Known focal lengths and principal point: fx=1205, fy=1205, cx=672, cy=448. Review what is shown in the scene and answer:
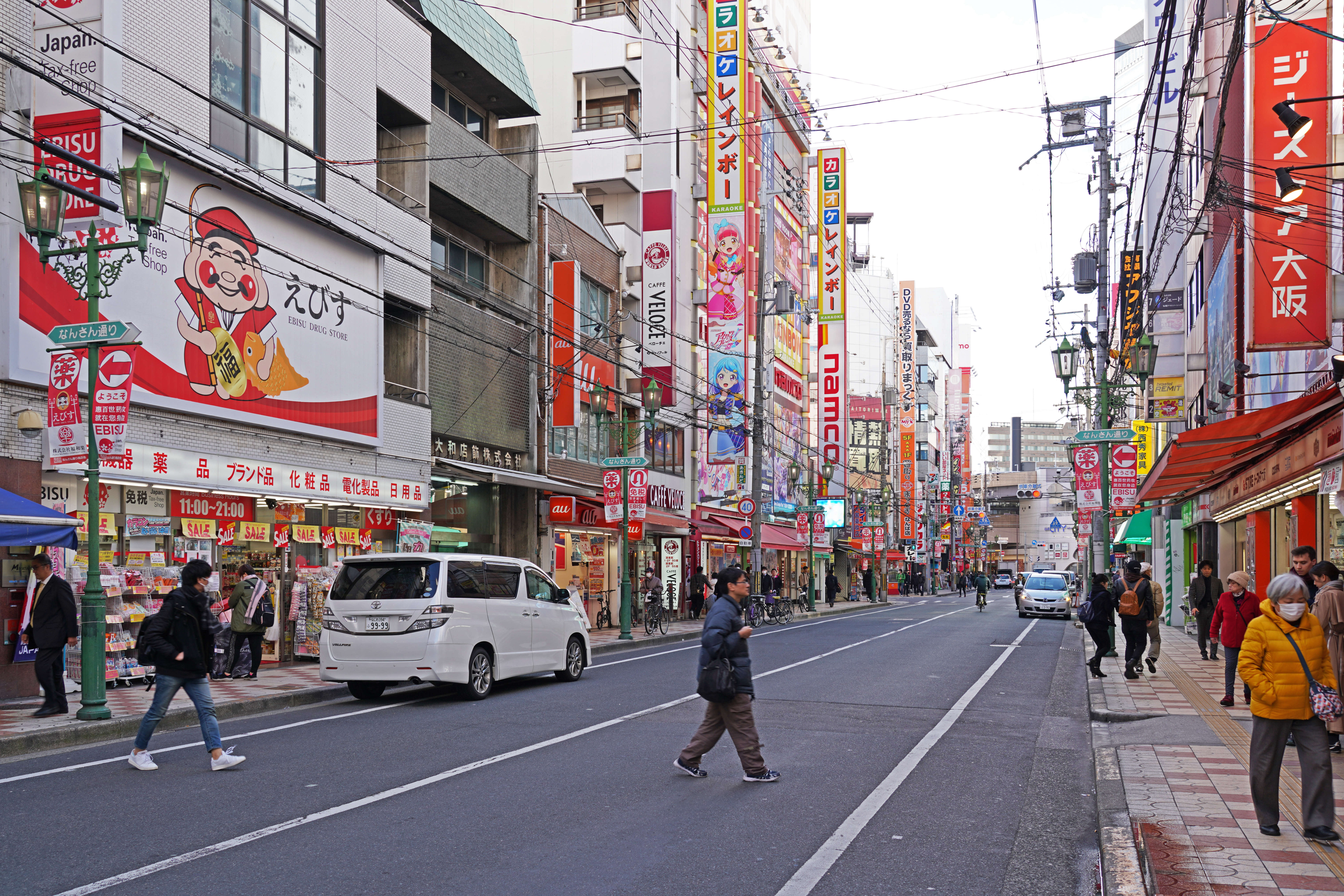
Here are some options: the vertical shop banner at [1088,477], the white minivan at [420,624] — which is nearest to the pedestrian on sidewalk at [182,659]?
the white minivan at [420,624]

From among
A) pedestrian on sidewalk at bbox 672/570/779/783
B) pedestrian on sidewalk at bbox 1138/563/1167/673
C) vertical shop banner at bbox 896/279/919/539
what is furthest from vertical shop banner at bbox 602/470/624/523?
vertical shop banner at bbox 896/279/919/539

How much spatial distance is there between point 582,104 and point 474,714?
32.3 meters

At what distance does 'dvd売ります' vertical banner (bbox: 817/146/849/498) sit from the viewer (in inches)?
2208

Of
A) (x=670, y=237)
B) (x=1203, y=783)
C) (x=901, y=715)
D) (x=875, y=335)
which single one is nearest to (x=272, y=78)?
(x=901, y=715)

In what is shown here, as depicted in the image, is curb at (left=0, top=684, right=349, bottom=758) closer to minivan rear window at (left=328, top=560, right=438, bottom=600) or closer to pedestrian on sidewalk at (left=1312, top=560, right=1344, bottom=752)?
minivan rear window at (left=328, top=560, right=438, bottom=600)

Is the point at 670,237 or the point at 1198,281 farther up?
the point at 670,237

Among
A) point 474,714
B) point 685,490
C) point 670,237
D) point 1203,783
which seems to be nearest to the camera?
point 1203,783

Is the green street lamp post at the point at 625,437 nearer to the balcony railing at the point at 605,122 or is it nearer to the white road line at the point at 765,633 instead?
the white road line at the point at 765,633

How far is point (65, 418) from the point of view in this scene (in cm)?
1355

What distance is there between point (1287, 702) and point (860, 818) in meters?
2.83

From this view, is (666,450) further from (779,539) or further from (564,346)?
(564,346)

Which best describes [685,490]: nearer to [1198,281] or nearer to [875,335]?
[1198,281]

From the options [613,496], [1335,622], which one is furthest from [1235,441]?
[613,496]

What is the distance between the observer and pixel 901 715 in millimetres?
14180
